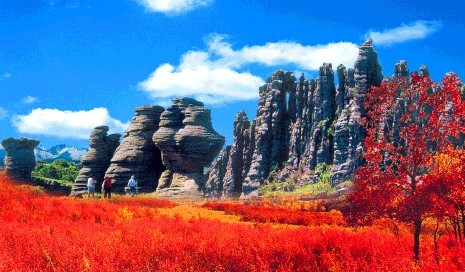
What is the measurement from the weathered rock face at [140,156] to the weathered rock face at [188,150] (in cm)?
371

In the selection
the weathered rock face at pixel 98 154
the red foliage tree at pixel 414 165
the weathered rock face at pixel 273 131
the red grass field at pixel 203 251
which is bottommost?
the red grass field at pixel 203 251

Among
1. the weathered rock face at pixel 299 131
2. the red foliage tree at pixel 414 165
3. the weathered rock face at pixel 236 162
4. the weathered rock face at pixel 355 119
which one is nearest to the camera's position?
the red foliage tree at pixel 414 165

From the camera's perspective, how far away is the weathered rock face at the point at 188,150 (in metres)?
45.7

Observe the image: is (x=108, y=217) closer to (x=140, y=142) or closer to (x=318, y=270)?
(x=318, y=270)

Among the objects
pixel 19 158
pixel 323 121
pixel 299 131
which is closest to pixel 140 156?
pixel 19 158

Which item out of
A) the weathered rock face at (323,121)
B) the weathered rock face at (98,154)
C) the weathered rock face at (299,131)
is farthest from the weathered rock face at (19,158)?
the weathered rock face at (323,121)

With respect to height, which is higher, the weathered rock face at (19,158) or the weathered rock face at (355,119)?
A: the weathered rock face at (355,119)

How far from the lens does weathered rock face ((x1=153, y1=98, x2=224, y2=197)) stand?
150 ft

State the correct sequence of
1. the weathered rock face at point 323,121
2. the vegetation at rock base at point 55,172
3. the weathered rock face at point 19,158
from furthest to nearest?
1. the vegetation at rock base at point 55,172
2. the weathered rock face at point 323,121
3. the weathered rock face at point 19,158

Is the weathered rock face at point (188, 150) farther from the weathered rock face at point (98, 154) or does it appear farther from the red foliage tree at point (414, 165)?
the red foliage tree at point (414, 165)

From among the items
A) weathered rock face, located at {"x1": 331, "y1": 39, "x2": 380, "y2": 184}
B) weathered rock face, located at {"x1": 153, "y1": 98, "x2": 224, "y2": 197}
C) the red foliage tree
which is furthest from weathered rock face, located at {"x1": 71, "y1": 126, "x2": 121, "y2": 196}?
the red foliage tree

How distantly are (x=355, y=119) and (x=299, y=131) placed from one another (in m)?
17.4

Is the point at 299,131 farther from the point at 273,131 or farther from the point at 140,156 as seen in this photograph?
the point at 140,156

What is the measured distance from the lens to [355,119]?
6050 centimetres
